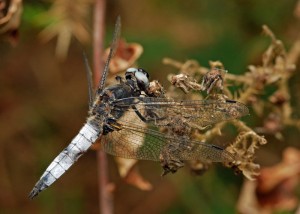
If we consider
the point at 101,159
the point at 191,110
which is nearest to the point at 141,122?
the point at 191,110

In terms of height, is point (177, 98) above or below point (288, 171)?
below

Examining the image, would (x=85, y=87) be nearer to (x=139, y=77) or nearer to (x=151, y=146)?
(x=139, y=77)

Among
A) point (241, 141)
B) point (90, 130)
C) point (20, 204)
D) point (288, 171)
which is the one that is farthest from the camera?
point (20, 204)

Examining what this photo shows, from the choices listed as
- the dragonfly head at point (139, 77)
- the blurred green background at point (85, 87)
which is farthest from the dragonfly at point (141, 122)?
the blurred green background at point (85, 87)

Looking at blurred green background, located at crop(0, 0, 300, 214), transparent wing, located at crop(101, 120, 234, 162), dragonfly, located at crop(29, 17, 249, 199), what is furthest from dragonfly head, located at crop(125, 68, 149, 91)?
blurred green background, located at crop(0, 0, 300, 214)

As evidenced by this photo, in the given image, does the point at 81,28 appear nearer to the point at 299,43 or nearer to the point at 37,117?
the point at 37,117

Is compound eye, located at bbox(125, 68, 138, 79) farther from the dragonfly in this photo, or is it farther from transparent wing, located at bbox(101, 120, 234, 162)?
transparent wing, located at bbox(101, 120, 234, 162)

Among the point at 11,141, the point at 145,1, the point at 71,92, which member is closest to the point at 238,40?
the point at 145,1

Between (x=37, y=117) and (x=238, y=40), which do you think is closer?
(x=238, y=40)

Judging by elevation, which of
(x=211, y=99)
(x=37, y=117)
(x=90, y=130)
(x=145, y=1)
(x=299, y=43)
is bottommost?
(x=90, y=130)
